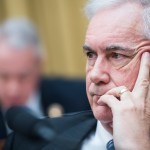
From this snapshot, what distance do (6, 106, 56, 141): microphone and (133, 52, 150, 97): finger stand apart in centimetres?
40

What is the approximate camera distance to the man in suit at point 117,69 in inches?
82.6

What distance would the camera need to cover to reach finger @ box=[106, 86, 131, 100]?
83.1 inches

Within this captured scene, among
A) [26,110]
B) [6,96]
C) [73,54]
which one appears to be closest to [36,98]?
Answer: [6,96]

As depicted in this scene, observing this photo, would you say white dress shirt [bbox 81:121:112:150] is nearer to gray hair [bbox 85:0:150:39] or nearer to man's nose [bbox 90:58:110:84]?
man's nose [bbox 90:58:110:84]

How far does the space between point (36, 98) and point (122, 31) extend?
2.37m

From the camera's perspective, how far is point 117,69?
216 cm

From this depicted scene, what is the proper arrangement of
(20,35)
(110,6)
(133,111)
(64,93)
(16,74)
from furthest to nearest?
1. (20,35)
2. (64,93)
3. (16,74)
4. (110,6)
5. (133,111)

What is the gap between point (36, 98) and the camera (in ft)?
14.5

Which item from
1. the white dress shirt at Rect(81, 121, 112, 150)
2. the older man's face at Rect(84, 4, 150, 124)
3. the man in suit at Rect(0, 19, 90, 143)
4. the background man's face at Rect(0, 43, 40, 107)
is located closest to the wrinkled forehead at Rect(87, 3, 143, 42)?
the older man's face at Rect(84, 4, 150, 124)

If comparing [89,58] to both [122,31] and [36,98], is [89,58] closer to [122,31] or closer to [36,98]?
[122,31]

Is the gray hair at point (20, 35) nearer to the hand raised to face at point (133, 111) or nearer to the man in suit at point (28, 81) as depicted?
the man in suit at point (28, 81)

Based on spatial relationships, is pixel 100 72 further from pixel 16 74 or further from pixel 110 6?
pixel 16 74

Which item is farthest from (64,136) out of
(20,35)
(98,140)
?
(20,35)

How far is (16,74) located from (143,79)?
2349 mm
